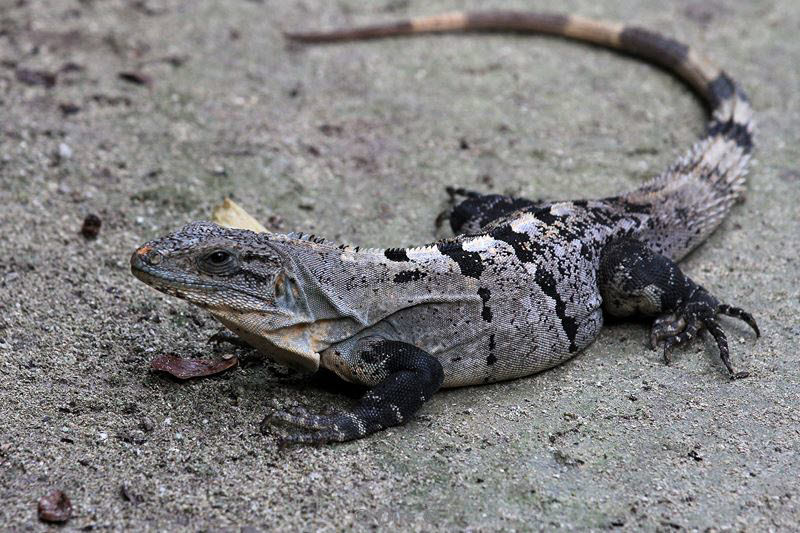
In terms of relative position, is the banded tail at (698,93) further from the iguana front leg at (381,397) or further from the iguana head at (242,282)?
the iguana head at (242,282)

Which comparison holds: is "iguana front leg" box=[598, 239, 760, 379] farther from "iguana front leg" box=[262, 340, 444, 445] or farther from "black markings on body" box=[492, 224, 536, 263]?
"iguana front leg" box=[262, 340, 444, 445]

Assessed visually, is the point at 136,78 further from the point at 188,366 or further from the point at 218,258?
the point at 218,258

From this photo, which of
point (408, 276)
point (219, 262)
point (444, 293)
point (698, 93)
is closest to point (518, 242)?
point (444, 293)

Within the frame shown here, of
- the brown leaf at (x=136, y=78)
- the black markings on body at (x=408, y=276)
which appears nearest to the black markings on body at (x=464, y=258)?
the black markings on body at (x=408, y=276)

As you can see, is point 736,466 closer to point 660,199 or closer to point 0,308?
point 660,199

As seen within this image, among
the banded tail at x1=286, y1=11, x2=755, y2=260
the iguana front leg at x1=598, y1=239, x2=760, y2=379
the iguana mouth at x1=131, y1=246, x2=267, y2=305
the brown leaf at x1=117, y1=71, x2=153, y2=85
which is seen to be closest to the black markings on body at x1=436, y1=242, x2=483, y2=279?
the iguana front leg at x1=598, y1=239, x2=760, y2=379

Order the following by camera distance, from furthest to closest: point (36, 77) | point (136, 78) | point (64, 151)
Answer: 1. point (136, 78)
2. point (36, 77)
3. point (64, 151)

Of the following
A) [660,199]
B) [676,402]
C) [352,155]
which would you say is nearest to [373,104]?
[352,155]
